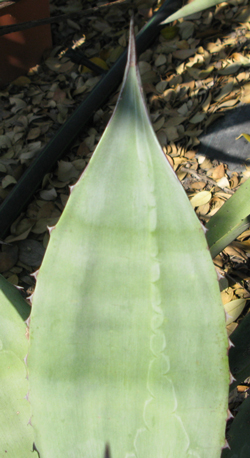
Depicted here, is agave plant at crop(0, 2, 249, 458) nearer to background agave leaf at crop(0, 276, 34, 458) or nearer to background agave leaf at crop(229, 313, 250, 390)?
background agave leaf at crop(0, 276, 34, 458)

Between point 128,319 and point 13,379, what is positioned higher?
point 128,319

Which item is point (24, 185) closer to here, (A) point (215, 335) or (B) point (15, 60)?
(B) point (15, 60)

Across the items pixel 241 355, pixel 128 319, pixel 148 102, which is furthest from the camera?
pixel 148 102

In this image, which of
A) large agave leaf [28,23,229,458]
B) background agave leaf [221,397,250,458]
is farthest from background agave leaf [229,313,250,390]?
large agave leaf [28,23,229,458]

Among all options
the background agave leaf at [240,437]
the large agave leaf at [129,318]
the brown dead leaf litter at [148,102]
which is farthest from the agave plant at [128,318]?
the brown dead leaf litter at [148,102]

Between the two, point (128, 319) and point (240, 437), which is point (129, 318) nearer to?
point (128, 319)

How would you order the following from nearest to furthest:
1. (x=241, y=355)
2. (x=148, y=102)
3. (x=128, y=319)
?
(x=128, y=319) → (x=241, y=355) → (x=148, y=102)

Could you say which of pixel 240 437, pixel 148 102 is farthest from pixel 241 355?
pixel 148 102

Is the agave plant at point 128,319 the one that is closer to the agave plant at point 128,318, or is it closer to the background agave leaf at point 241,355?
the agave plant at point 128,318
